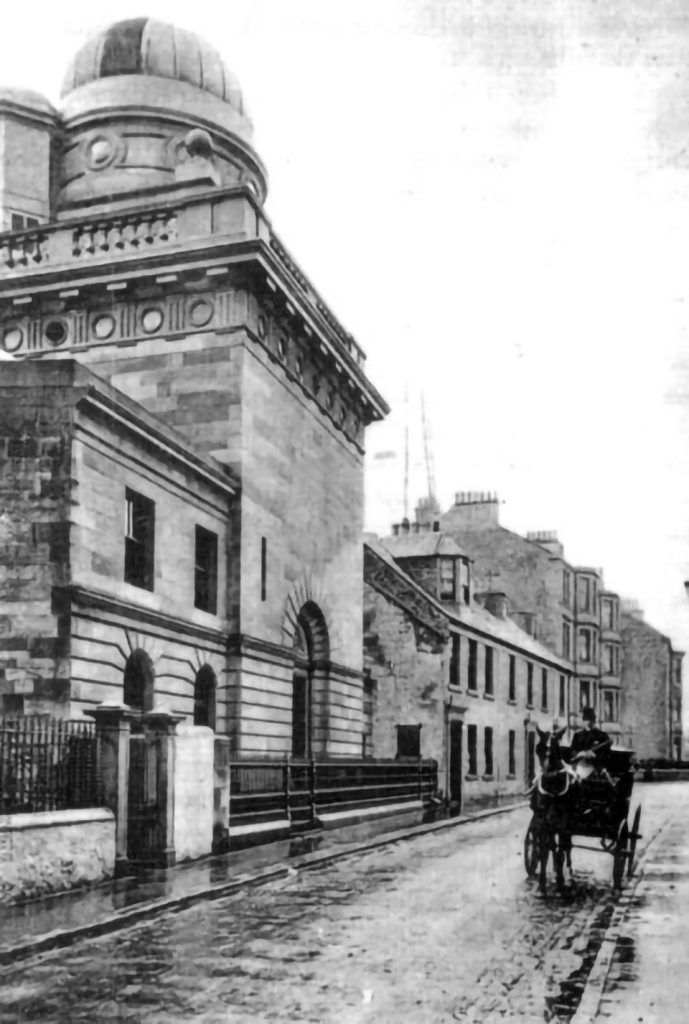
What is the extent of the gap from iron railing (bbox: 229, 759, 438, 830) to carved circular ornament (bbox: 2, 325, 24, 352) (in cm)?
1004

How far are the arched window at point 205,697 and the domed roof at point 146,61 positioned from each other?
13793 mm

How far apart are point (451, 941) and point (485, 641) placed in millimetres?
31470

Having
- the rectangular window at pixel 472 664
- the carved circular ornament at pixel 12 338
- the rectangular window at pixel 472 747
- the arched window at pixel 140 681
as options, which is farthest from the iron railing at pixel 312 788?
the carved circular ornament at pixel 12 338

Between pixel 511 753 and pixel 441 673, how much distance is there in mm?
10423

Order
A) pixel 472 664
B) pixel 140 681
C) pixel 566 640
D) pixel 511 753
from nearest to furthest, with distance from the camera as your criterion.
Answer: pixel 140 681 < pixel 472 664 < pixel 511 753 < pixel 566 640

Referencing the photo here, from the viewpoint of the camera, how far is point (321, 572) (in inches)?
1072

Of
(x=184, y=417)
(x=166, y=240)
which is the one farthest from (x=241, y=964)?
(x=166, y=240)

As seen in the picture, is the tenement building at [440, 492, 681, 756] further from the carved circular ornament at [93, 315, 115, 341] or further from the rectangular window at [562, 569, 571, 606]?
the carved circular ornament at [93, 315, 115, 341]

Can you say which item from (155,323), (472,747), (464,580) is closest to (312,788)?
(155,323)

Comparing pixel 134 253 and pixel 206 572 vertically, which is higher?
pixel 134 253

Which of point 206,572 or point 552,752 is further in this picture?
point 206,572

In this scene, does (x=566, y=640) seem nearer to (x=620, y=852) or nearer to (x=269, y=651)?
(x=269, y=651)

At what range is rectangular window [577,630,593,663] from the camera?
60.2 m

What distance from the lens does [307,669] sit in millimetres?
27438
